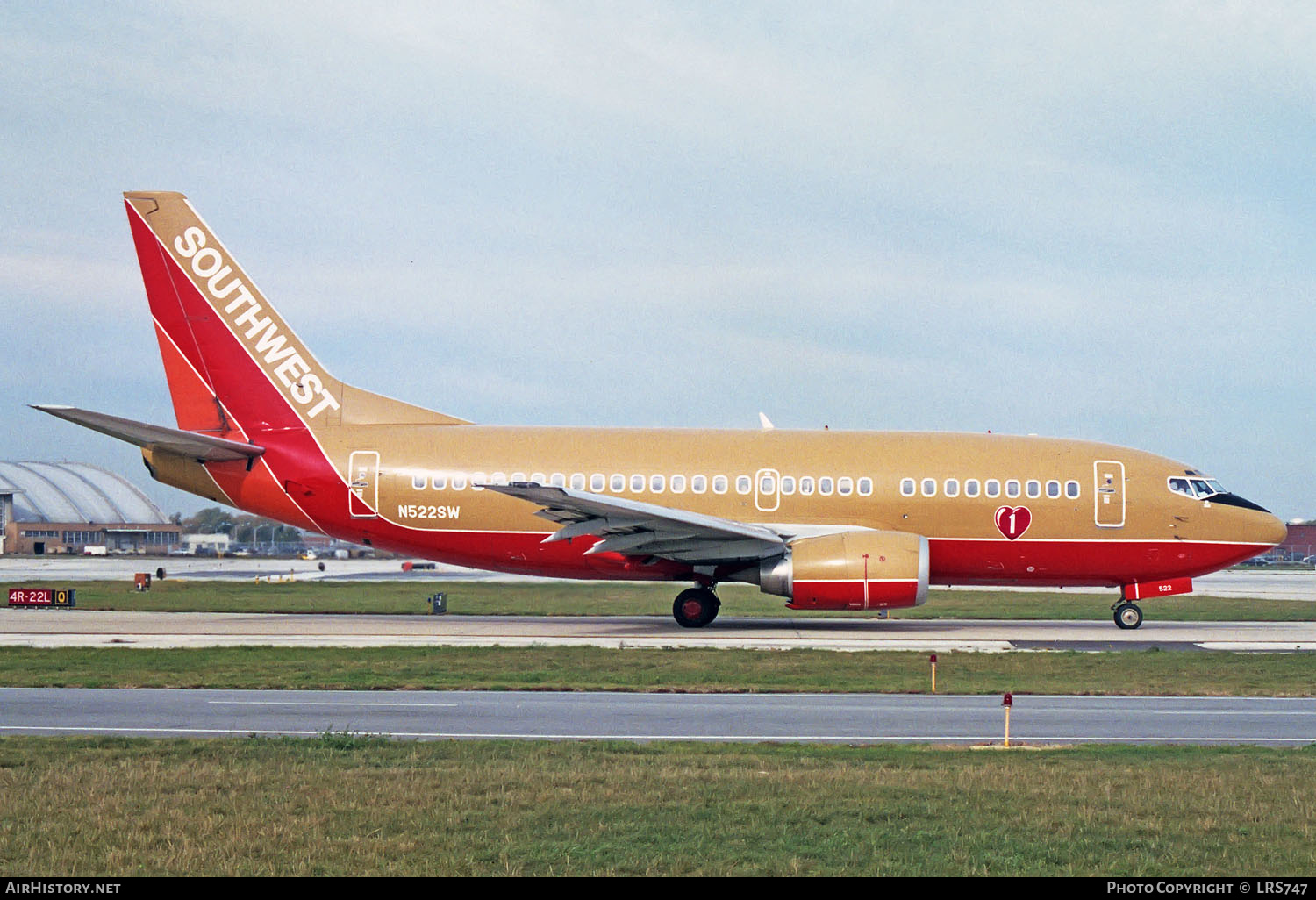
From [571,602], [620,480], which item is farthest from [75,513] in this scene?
[620,480]

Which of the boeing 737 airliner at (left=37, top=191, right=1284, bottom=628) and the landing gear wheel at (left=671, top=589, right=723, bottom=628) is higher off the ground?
the boeing 737 airliner at (left=37, top=191, right=1284, bottom=628)

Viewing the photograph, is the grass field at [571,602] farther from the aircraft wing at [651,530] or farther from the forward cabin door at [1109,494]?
the aircraft wing at [651,530]

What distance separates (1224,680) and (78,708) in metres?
16.2

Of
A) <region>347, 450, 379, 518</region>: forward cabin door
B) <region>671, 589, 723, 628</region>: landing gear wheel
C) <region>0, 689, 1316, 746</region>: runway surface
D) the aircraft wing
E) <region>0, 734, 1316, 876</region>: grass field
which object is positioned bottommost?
<region>0, 689, 1316, 746</region>: runway surface

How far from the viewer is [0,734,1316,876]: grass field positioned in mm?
7902

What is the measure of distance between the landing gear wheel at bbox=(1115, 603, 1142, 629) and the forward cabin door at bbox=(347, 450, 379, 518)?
57.7 ft

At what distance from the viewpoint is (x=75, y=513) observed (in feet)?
480

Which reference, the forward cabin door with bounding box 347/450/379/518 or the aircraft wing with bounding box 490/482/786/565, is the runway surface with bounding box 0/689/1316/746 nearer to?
the aircraft wing with bounding box 490/482/786/565

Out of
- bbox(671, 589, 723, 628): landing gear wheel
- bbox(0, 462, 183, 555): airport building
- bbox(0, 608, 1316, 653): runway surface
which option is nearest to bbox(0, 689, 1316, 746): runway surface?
bbox(0, 608, 1316, 653): runway surface

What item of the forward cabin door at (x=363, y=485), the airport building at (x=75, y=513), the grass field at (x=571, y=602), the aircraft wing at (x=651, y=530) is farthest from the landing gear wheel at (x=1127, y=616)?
the airport building at (x=75, y=513)

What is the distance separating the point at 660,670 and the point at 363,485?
1169 cm

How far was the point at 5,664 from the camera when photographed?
20.1 metres

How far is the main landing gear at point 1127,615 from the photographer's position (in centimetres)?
2961

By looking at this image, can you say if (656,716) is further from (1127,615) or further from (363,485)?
(1127,615)
